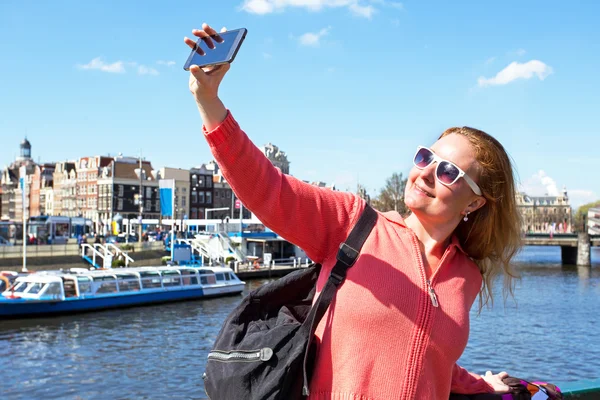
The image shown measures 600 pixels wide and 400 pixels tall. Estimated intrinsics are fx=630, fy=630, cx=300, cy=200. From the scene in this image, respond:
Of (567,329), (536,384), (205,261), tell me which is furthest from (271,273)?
(536,384)

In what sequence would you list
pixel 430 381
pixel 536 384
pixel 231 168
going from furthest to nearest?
1. pixel 536 384
2. pixel 430 381
3. pixel 231 168

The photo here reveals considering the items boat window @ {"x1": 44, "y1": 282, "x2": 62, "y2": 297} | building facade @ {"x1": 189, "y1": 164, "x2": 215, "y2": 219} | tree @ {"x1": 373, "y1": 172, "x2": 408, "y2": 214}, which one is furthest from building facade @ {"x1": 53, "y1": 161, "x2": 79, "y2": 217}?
boat window @ {"x1": 44, "y1": 282, "x2": 62, "y2": 297}

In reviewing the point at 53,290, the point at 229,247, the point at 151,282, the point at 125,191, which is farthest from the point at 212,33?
the point at 125,191

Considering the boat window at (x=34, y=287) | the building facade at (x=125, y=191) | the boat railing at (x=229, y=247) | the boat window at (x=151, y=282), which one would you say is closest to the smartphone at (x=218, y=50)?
the boat window at (x=34, y=287)

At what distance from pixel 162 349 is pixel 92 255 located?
21.8 meters

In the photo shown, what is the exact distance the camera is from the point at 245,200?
185 cm

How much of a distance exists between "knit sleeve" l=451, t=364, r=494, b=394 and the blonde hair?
35 centimetres

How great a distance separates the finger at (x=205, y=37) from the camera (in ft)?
5.74

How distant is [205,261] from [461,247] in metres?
37.8

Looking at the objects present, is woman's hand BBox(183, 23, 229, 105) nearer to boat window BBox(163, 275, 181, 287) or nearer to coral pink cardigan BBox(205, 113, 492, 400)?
coral pink cardigan BBox(205, 113, 492, 400)

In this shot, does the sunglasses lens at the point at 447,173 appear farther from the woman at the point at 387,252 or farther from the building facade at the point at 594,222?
the building facade at the point at 594,222

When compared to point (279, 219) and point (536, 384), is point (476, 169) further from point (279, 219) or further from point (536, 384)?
point (536, 384)

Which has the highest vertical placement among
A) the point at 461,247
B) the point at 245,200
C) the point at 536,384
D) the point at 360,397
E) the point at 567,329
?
the point at 245,200

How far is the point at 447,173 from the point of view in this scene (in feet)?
6.94
